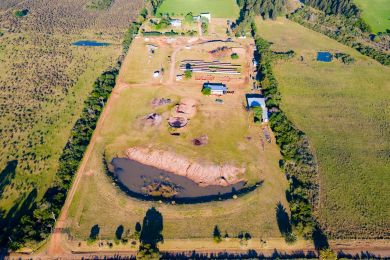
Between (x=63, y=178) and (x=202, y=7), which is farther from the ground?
(x=202, y=7)

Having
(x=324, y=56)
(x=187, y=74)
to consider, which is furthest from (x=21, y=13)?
(x=324, y=56)

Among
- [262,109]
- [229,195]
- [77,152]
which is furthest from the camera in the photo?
[262,109]

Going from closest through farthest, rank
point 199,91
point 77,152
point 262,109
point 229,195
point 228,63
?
point 229,195
point 77,152
point 262,109
point 199,91
point 228,63

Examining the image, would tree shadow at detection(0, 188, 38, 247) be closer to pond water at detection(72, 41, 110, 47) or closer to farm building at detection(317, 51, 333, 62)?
pond water at detection(72, 41, 110, 47)

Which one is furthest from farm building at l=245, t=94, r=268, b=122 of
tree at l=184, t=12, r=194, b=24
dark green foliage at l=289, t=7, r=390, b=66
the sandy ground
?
tree at l=184, t=12, r=194, b=24

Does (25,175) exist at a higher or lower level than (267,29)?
lower

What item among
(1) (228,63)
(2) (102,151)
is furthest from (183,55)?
(2) (102,151)

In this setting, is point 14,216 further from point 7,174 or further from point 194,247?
point 194,247

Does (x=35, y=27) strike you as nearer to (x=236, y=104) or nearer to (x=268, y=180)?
(x=236, y=104)
